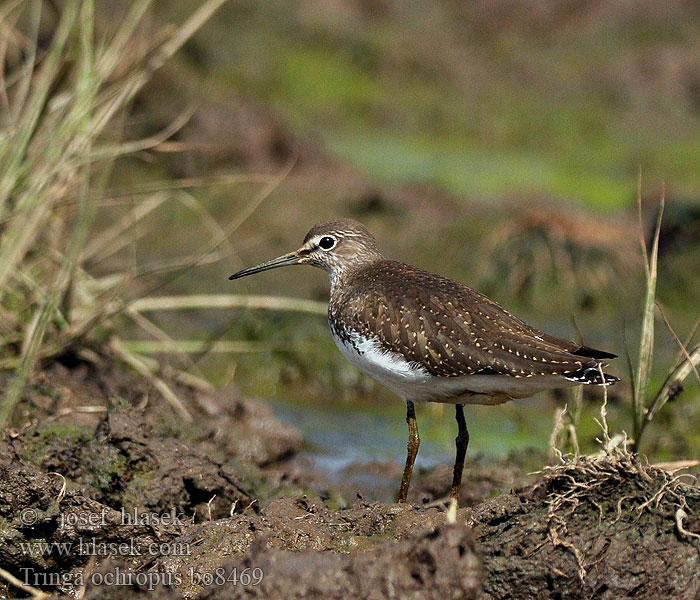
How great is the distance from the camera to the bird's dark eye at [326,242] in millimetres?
6018

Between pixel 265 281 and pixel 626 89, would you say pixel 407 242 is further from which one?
pixel 626 89

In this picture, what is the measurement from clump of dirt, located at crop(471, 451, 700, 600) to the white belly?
75 cm

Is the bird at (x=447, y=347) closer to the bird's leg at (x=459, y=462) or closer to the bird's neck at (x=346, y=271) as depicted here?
the bird's leg at (x=459, y=462)

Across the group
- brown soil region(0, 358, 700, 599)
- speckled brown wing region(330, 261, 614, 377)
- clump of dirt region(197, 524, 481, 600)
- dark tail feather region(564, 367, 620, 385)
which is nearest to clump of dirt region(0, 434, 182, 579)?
brown soil region(0, 358, 700, 599)

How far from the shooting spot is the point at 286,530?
429 centimetres

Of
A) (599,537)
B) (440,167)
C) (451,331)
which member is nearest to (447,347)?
(451,331)

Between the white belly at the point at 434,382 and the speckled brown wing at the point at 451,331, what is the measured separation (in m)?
0.04

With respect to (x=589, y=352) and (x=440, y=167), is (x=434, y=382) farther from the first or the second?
(x=440, y=167)

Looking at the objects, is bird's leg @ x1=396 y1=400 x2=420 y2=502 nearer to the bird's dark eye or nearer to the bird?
the bird

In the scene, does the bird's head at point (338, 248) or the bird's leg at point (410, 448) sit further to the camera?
the bird's head at point (338, 248)

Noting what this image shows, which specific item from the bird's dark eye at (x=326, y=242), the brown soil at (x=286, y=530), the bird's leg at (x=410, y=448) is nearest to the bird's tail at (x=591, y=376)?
the brown soil at (x=286, y=530)

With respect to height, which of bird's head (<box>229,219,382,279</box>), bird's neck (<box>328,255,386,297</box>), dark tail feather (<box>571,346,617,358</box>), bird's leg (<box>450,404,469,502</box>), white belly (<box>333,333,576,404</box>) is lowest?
bird's leg (<box>450,404,469,502</box>)

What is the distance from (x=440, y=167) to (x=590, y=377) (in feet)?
30.3

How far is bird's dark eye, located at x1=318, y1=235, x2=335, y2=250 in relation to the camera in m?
6.02
